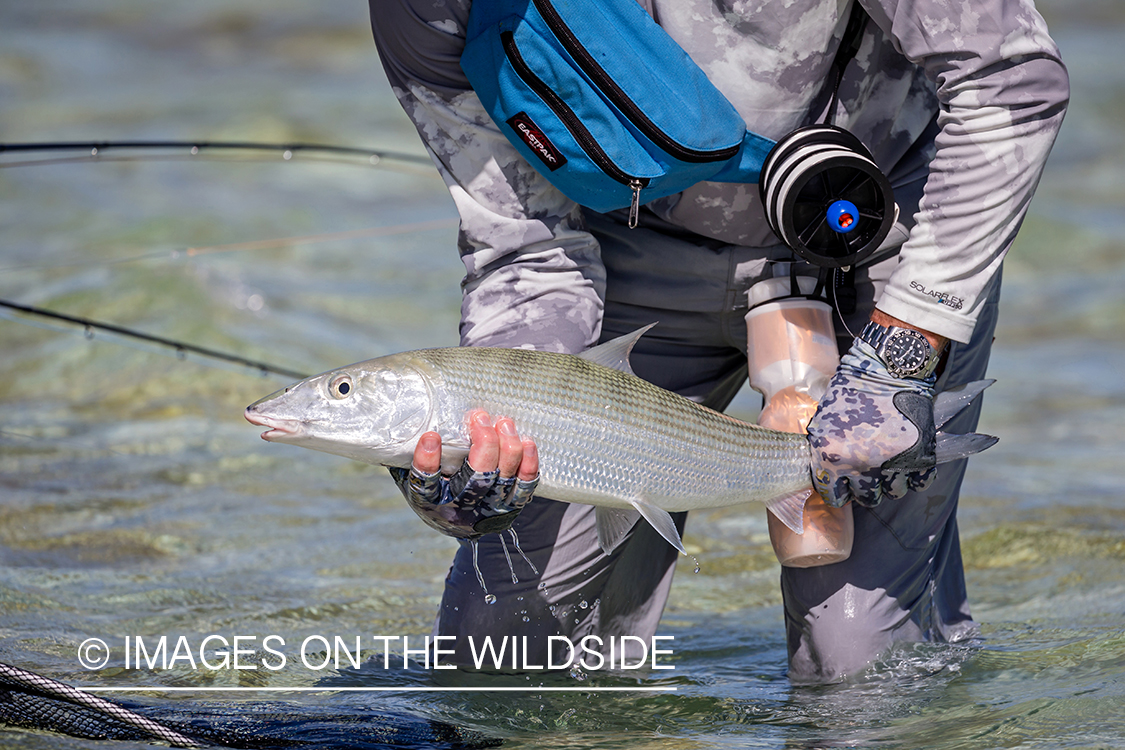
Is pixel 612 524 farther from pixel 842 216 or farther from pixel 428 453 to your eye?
pixel 842 216

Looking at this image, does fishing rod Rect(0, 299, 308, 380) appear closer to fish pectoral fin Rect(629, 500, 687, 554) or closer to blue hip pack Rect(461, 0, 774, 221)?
blue hip pack Rect(461, 0, 774, 221)

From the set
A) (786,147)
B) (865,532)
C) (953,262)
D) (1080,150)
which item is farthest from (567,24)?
(1080,150)

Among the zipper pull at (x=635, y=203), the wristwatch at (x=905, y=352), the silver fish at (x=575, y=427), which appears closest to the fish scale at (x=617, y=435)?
the silver fish at (x=575, y=427)

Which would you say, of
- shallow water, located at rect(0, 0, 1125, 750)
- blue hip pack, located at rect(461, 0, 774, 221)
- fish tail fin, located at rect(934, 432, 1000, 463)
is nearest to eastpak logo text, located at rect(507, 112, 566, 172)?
blue hip pack, located at rect(461, 0, 774, 221)

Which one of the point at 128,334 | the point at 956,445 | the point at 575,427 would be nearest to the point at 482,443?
the point at 575,427

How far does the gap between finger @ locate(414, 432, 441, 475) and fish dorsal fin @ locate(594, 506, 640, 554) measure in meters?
0.54

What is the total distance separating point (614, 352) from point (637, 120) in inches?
21.4

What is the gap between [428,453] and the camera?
8.50 feet

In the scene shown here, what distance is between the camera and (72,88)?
1733 centimetres

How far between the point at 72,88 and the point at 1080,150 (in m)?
13.3

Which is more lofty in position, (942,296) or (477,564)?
(942,296)

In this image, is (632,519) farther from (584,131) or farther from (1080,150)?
(1080,150)

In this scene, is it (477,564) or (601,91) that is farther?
(477,564)

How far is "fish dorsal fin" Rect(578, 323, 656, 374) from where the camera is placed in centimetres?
292
